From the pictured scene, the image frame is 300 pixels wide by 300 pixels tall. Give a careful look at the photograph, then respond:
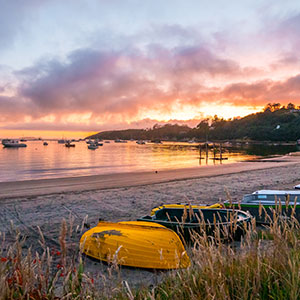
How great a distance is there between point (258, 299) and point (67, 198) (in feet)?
41.0

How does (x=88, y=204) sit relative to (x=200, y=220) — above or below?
below

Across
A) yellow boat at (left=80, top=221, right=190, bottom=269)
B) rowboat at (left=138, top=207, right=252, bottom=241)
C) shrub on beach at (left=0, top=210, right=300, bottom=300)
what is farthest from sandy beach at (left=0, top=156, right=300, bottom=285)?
shrub on beach at (left=0, top=210, right=300, bottom=300)

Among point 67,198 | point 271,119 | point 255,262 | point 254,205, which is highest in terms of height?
point 271,119

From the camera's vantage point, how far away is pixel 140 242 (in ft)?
19.5

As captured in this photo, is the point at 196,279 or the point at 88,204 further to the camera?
the point at 88,204

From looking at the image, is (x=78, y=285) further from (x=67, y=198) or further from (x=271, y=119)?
(x=271, y=119)

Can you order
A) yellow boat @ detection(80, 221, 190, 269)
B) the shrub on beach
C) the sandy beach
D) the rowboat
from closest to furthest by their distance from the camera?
the shrub on beach
yellow boat @ detection(80, 221, 190, 269)
the rowboat
the sandy beach

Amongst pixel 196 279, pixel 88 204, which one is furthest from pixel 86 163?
pixel 196 279

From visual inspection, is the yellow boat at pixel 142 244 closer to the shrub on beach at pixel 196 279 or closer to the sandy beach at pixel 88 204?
the sandy beach at pixel 88 204

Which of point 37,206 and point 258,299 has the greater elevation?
point 258,299

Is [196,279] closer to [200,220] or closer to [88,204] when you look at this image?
[200,220]

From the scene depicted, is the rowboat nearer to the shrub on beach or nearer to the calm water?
the shrub on beach

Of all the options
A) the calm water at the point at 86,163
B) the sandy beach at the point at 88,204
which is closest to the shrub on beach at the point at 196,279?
the sandy beach at the point at 88,204

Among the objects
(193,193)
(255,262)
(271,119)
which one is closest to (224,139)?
(271,119)
